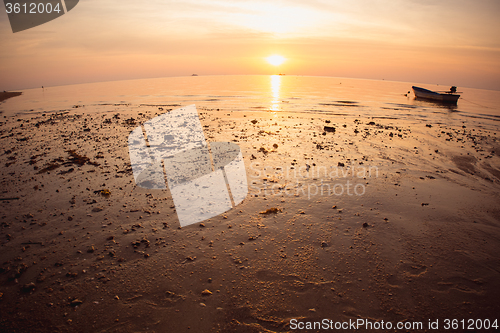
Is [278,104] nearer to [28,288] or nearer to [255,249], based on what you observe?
[255,249]

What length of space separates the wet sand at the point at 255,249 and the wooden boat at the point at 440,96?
Answer: 43362 mm

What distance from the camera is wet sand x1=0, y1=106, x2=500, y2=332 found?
384 centimetres

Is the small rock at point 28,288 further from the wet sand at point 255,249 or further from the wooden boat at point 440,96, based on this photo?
A: the wooden boat at point 440,96

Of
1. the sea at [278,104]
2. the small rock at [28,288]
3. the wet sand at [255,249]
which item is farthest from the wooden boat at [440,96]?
the small rock at [28,288]

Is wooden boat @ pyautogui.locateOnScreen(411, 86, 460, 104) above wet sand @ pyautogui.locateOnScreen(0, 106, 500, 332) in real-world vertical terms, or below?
above

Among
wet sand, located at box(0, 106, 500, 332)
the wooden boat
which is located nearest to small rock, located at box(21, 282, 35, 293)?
wet sand, located at box(0, 106, 500, 332)

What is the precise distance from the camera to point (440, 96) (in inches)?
1734

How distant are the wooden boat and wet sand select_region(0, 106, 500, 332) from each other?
4336 centimetres

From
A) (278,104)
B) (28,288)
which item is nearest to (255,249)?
(28,288)

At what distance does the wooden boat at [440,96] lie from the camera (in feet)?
136

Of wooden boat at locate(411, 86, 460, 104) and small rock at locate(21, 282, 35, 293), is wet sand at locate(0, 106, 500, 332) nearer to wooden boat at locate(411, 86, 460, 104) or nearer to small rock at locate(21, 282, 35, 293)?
small rock at locate(21, 282, 35, 293)

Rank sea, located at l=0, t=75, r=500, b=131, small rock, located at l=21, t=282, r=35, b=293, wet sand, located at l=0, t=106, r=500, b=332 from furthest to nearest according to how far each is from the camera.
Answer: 1. sea, located at l=0, t=75, r=500, b=131
2. small rock, located at l=21, t=282, r=35, b=293
3. wet sand, located at l=0, t=106, r=500, b=332

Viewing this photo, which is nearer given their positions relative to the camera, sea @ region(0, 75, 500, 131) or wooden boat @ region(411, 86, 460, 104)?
sea @ region(0, 75, 500, 131)

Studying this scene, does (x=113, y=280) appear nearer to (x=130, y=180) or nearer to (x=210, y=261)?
(x=210, y=261)
